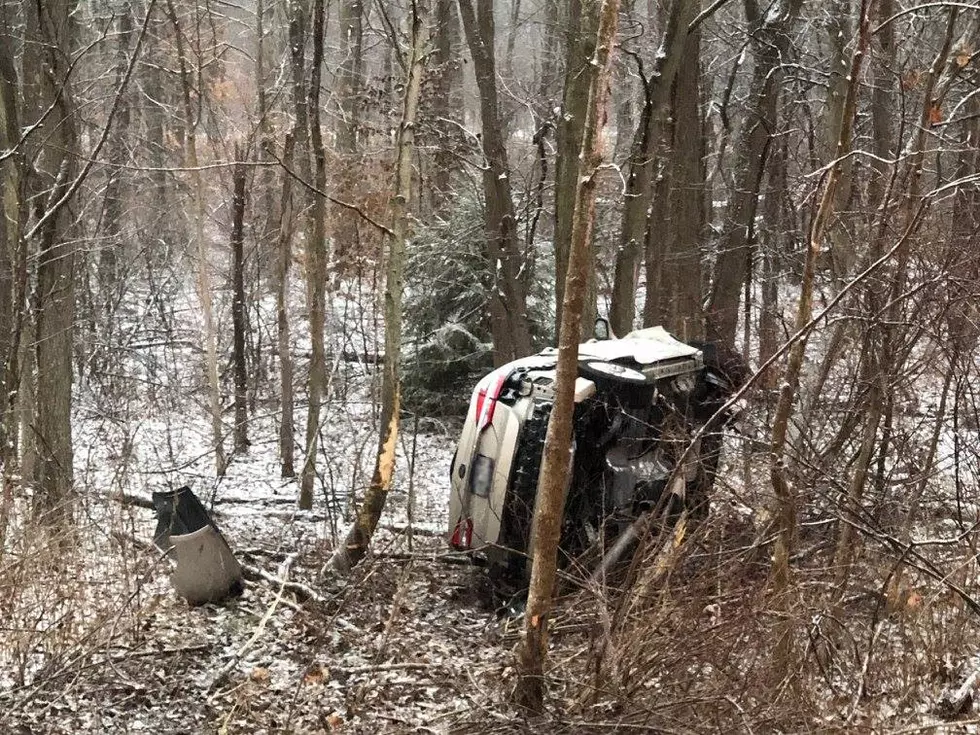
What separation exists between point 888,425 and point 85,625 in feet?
17.3

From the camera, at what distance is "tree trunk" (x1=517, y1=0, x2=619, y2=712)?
13.4 ft

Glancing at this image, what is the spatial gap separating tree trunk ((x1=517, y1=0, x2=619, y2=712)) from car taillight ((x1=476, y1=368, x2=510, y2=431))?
1878 mm

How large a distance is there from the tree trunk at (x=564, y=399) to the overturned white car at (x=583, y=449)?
4.66ft

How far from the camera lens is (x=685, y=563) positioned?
4809mm

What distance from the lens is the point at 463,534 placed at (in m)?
6.19

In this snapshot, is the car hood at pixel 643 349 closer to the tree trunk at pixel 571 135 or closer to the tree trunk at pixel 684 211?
the tree trunk at pixel 571 135

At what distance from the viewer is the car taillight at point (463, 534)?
6160 mm

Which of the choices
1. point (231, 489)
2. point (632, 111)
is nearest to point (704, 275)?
A: point (632, 111)

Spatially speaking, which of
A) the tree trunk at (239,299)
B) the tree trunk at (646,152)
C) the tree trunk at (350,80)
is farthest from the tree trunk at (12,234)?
the tree trunk at (646,152)

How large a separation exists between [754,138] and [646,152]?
505 centimetres

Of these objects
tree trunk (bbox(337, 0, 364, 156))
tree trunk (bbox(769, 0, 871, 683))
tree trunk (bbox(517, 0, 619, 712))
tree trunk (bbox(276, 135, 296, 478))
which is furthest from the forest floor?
tree trunk (bbox(337, 0, 364, 156))

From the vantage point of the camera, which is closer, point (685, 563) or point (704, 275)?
point (685, 563)

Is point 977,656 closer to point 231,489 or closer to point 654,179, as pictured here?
point 654,179

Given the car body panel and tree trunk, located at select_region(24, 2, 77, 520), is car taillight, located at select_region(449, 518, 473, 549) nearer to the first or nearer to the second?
the car body panel
